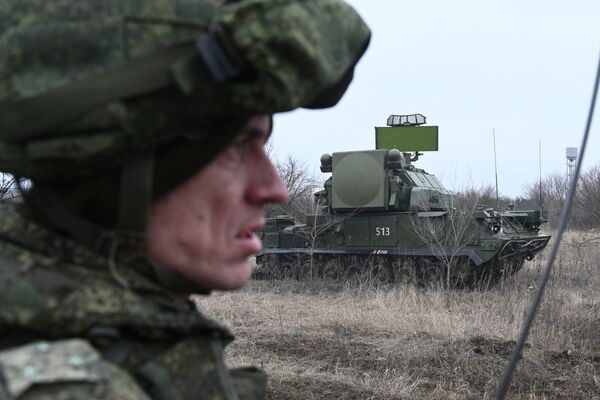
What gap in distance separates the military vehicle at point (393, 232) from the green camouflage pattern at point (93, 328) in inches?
450

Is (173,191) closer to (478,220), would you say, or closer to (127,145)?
(127,145)

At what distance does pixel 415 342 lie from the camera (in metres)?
7.46

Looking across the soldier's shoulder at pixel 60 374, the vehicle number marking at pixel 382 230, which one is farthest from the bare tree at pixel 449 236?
the soldier's shoulder at pixel 60 374

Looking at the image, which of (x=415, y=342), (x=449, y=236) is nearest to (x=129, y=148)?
(x=415, y=342)

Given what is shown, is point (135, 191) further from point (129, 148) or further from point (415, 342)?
point (415, 342)

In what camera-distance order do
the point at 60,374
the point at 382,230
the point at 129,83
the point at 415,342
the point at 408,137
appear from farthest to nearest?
the point at 408,137
the point at 382,230
the point at 415,342
the point at 129,83
the point at 60,374

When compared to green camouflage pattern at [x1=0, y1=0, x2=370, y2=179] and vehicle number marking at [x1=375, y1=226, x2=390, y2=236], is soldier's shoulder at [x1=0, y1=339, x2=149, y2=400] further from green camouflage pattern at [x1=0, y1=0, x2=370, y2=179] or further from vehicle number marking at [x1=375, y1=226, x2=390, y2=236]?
vehicle number marking at [x1=375, y1=226, x2=390, y2=236]

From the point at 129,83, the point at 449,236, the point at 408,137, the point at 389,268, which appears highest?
the point at 408,137

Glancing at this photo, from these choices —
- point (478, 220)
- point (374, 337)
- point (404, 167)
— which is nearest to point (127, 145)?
point (374, 337)

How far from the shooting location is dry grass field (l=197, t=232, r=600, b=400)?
5988 millimetres

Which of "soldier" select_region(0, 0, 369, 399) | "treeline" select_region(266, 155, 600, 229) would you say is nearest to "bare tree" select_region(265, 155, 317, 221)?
"treeline" select_region(266, 155, 600, 229)

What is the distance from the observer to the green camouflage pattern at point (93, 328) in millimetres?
755

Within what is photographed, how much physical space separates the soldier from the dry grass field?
4.88m

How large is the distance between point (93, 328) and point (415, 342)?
691 cm
